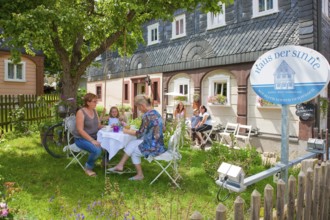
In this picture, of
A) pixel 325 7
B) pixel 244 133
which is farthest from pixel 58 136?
pixel 325 7

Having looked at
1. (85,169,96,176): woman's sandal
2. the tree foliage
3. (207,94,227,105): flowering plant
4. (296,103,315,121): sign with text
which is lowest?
(85,169,96,176): woman's sandal

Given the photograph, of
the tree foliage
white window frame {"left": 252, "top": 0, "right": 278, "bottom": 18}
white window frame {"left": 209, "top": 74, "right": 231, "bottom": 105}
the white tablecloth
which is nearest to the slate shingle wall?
white window frame {"left": 252, "top": 0, "right": 278, "bottom": 18}

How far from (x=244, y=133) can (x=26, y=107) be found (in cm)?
848

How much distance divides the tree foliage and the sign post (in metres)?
3.88

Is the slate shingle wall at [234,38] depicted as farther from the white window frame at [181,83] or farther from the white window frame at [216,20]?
the white window frame at [181,83]

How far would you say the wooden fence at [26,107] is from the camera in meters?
10.5

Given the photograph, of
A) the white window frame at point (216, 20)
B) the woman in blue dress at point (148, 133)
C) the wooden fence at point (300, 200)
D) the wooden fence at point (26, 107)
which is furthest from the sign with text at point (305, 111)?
the wooden fence at point (26, 107)

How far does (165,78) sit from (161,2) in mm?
6888

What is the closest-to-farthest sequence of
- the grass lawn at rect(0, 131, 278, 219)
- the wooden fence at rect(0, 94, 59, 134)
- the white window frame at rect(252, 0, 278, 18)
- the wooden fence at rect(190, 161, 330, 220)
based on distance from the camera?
the wooden fence at rect(190, 161, 330, 220) < the grass lawn at rect(0, 131, 278, 219) < the white window frame at rect(252, 0, 278, 18) < the wooden fence at rect(0, 94, 59, 134)

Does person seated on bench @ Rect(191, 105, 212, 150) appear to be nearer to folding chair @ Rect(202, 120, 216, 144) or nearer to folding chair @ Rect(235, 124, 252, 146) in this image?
folding chair @ Rect(202, 120, 216, 144)

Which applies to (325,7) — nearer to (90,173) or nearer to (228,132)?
(228,132)

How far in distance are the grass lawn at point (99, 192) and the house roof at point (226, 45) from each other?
506cm

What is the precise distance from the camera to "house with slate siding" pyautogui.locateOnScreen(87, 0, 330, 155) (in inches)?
358

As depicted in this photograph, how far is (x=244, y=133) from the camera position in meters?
10.4
